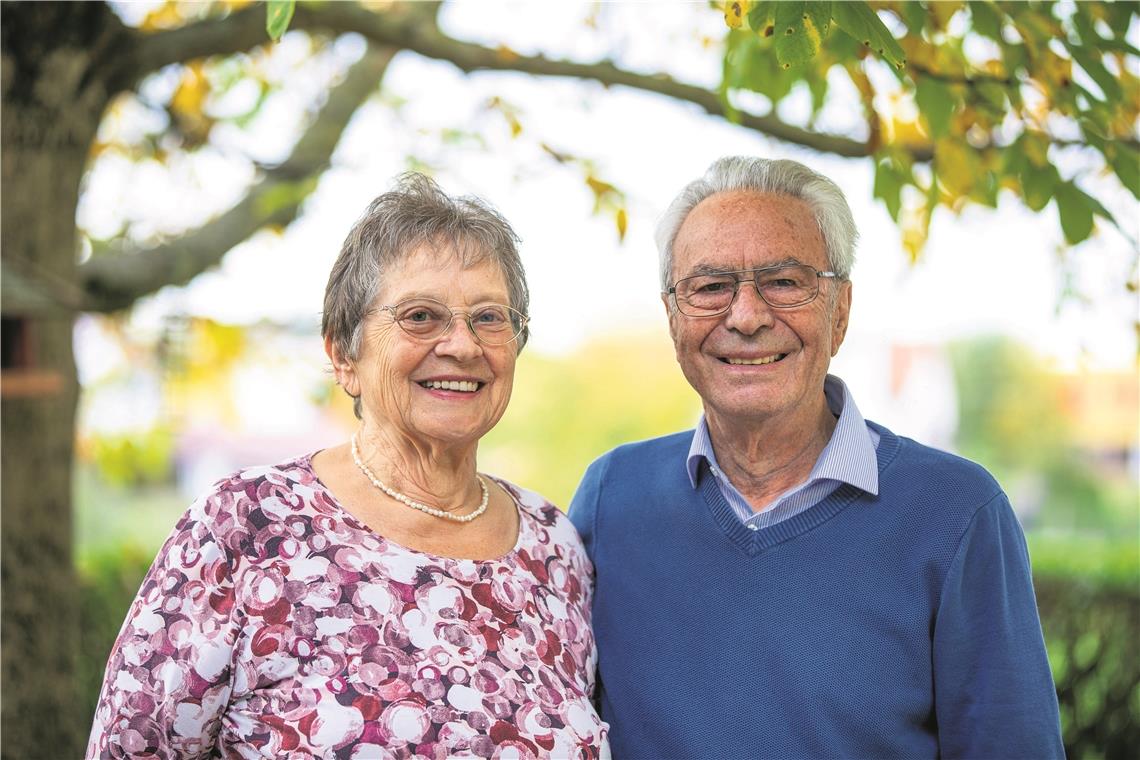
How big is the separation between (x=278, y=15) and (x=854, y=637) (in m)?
1.60

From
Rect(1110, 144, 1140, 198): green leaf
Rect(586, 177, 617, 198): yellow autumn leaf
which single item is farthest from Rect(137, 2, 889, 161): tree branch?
Rect(1110, 144, 1140, 198): green leaf

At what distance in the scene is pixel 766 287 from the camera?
232 centimetres

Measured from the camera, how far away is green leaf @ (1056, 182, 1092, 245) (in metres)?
2.42

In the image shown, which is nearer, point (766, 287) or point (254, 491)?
point (254, 491)

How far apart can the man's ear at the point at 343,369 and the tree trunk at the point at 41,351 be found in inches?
78.1

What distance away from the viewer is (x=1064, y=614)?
5.67 m

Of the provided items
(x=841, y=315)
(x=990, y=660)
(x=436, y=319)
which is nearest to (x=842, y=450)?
(x=841, y=315)

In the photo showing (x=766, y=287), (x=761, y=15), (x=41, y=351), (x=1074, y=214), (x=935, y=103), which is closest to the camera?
(x=761, y=15)

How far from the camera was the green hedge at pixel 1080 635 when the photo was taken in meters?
4.89

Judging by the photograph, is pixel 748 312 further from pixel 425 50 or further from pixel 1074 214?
pixel 425 50

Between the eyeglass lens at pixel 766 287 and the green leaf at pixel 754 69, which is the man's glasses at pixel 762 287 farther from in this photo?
the green leaf at pixel 754 69

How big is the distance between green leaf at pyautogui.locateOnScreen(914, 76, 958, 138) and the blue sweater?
0.82 m

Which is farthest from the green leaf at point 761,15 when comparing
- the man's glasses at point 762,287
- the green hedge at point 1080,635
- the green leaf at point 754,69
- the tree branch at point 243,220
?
the green hedge at point 1080,635

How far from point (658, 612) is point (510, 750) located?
0.49 m
